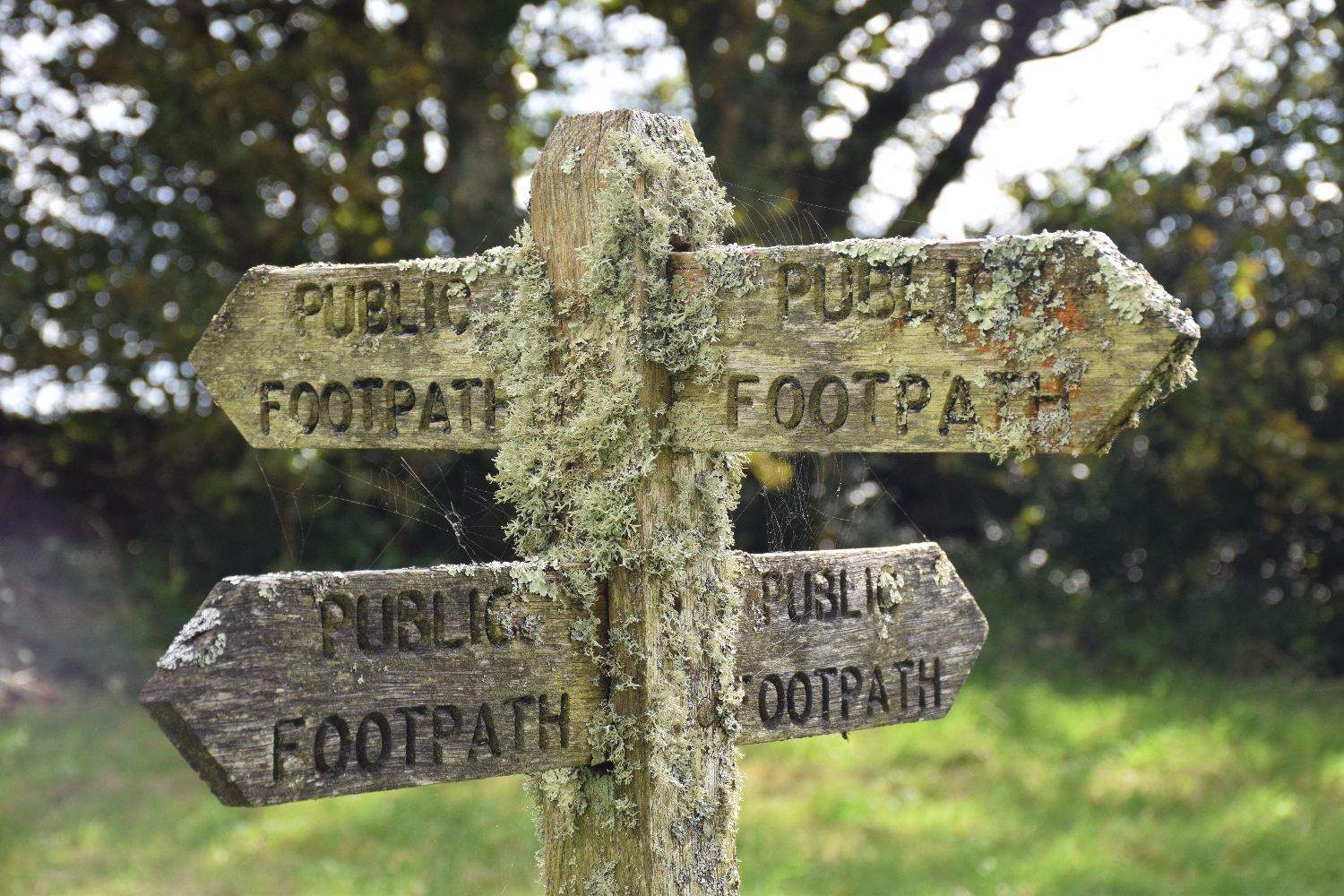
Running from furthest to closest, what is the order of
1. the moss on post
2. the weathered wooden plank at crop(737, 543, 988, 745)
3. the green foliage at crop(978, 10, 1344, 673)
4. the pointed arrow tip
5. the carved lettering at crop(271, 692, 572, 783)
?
the green foliage at crop(978, 10, 1344, 673), the weathered wooden plank at crop(737, 543, 988, 745), the moss on post, the carved lettering at crop(271, 692, 572, 783), the pointed arrow tip

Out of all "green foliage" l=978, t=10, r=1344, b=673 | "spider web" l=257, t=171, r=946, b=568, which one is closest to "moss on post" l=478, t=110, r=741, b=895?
"spider web" l=257, t=171, r=946, b=568

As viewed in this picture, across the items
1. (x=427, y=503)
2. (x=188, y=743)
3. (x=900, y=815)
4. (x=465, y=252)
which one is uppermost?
(x=188, y=743)

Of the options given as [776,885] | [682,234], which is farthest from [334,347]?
[776,885]

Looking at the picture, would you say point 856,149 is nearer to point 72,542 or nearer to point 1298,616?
point 1298,616

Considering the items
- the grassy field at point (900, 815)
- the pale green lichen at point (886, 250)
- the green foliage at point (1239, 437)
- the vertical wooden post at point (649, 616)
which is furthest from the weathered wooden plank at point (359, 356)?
the green foliage at point (1239, 437)

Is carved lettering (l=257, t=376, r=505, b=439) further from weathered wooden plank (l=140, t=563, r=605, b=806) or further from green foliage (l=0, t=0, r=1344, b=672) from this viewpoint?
green foliage (l=0, t=0, r=1344, b=672)

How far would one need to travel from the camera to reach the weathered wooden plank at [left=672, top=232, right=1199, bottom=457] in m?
1.37

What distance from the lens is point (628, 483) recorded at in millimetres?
1670

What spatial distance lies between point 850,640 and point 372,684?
0.75 meters

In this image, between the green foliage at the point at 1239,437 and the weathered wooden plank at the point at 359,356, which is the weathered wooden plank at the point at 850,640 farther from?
the green foliage at the point at 1239,437

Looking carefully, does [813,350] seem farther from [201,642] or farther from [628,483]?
[201,642]

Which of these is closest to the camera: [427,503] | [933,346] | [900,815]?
[933,346]

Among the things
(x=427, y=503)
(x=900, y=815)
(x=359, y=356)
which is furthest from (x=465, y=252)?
(x=359, y=356)

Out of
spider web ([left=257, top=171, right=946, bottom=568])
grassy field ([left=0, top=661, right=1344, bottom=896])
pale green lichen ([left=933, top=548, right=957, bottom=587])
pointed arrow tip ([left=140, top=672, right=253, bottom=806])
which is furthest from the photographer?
spider web ([left=257, top=171, right=946, bottom=568])
